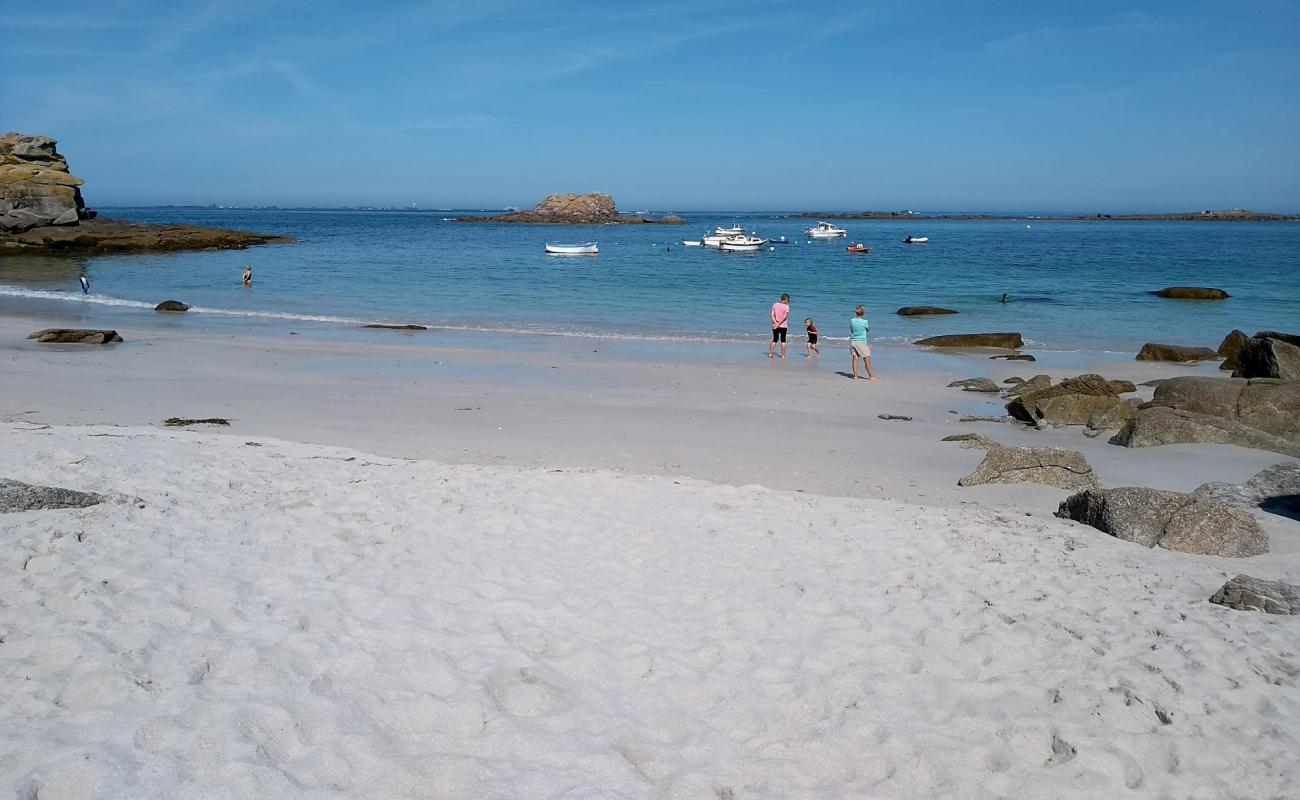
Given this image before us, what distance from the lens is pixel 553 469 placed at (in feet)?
32.0

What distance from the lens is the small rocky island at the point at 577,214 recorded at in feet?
455

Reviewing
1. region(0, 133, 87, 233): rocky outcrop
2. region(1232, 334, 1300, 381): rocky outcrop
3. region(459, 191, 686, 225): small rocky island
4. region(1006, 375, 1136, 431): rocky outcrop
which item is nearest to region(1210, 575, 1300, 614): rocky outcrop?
region(1006, 375, 1136, 431): rocky outcrop

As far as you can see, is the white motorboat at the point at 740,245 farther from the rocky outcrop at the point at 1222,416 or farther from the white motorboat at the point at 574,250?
the rocky outcrop at the point at 1222,416

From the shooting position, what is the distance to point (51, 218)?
190 ft

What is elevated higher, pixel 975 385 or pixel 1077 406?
pixel 1077 406

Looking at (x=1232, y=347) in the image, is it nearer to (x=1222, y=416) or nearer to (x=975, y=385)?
(x=975, y=385)

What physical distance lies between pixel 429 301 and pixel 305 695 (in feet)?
101

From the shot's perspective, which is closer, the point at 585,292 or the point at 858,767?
the point at 858,767

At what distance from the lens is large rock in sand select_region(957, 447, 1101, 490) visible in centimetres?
988

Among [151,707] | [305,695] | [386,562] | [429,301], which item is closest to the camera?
[151,707]

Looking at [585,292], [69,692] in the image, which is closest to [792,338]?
[585,292]

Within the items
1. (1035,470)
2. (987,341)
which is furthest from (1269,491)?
(987,341)

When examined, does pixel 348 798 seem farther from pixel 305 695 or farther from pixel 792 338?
pixel 792 338

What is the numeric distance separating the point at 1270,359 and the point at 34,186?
65.5 metres
